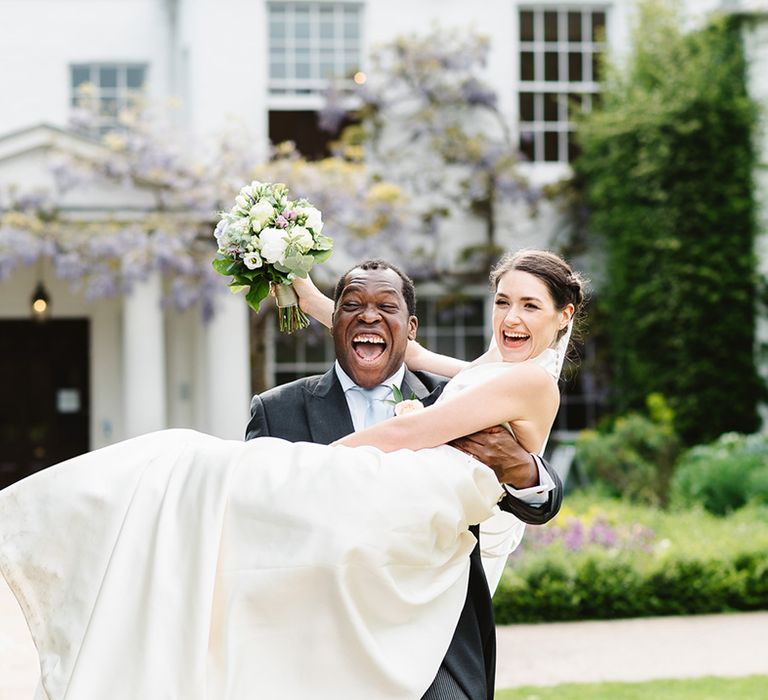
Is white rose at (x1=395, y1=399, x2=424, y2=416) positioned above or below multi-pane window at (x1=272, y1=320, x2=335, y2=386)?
above

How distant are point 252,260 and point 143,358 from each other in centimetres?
1042

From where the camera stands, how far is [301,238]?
12.6 ft

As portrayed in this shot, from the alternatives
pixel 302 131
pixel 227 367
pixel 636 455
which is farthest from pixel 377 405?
pixel 302 131

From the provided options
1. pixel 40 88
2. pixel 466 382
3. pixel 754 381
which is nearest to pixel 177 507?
pixel 466 382

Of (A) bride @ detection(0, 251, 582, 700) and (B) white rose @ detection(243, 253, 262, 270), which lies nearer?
(A) bride @ detection(0, 251, 582, 700)

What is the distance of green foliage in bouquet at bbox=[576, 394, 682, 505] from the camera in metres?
13.0

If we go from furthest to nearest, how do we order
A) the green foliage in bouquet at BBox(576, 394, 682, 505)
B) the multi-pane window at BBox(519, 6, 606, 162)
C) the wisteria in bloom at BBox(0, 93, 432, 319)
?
the multi-pane window at BBox(519, 6, 606, 162)
the wisteria in bloom at BBox(0, 93, 432, 319)
the green foliage in bouquet at BBox(576, 394, 682, 505)

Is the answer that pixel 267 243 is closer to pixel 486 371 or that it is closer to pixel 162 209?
pixel 486 371

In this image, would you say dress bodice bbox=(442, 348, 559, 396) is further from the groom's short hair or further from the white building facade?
the white building facade

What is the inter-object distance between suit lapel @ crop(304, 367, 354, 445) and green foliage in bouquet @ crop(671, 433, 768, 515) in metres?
8.55

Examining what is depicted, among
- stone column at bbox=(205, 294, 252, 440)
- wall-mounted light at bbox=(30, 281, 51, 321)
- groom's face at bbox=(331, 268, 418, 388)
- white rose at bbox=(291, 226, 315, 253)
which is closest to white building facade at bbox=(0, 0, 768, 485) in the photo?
stone column at bbox=(205, 294, 252, 440)

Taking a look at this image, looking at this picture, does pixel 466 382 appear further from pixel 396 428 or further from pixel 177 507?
pixel 177 507

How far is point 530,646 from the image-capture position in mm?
8055

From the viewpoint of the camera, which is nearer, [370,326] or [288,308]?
[370,326]
